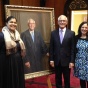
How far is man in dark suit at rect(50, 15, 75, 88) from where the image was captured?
347 centimetres

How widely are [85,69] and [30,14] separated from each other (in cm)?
127

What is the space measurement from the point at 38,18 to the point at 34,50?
1.84 ft

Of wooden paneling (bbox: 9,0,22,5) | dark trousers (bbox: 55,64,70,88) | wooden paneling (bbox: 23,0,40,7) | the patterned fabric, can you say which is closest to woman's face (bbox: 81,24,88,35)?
the patterned fabric

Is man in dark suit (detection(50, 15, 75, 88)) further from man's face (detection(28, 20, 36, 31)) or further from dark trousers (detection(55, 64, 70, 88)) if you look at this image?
man's face (detection(28, 20, 36, 31))

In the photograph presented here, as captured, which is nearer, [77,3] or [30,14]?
[30,14]

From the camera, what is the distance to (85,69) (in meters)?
3.41

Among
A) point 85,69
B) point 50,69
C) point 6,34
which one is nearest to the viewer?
point 6,34

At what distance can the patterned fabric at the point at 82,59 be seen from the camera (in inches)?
132

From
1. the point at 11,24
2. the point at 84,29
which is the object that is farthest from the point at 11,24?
the point at 84,29

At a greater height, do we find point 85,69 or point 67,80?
point 85,69

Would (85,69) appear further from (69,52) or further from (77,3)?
(77,3)

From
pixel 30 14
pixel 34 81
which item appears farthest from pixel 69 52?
pixel 34 81

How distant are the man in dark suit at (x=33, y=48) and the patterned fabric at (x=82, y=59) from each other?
2.03 ft

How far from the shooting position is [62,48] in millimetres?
3486
